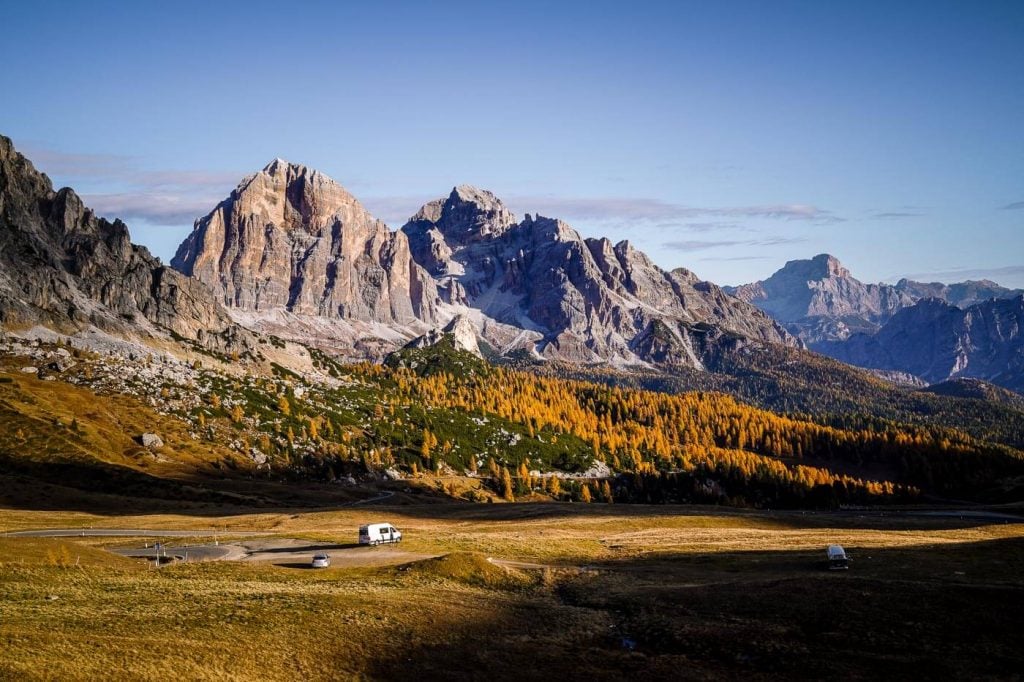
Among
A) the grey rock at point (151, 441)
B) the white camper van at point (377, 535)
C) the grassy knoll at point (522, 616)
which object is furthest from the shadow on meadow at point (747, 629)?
the grey rock at point (151, 441)

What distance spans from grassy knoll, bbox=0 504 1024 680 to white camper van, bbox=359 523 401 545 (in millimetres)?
5913

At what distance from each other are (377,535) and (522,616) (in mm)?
35574

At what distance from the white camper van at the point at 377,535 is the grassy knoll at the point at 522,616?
5913mm

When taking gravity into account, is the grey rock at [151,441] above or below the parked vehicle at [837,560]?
above

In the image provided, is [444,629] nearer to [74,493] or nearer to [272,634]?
Result: [272,634]

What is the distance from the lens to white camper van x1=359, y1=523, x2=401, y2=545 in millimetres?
80250

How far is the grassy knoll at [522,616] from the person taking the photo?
121 feet

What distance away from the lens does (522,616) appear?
1949 inches

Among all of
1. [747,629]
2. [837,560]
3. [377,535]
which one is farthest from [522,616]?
[377,535]

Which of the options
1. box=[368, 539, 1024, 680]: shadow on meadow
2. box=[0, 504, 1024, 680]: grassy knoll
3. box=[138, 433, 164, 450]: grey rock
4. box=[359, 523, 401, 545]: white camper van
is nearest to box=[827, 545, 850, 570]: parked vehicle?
box=[0, 504, 1024, 680]: grassy knoll

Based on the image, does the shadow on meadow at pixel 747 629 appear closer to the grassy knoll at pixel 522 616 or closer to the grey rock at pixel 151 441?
the grassy knoll at pixel 522 616

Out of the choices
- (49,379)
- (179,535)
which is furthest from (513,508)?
(49,379)

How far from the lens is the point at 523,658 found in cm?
4075

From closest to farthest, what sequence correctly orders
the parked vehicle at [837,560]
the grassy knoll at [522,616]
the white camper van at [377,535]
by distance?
the grassy knoll at [522,616]
the parked vehicle at [837,560]
the white camper van at [377,535]
